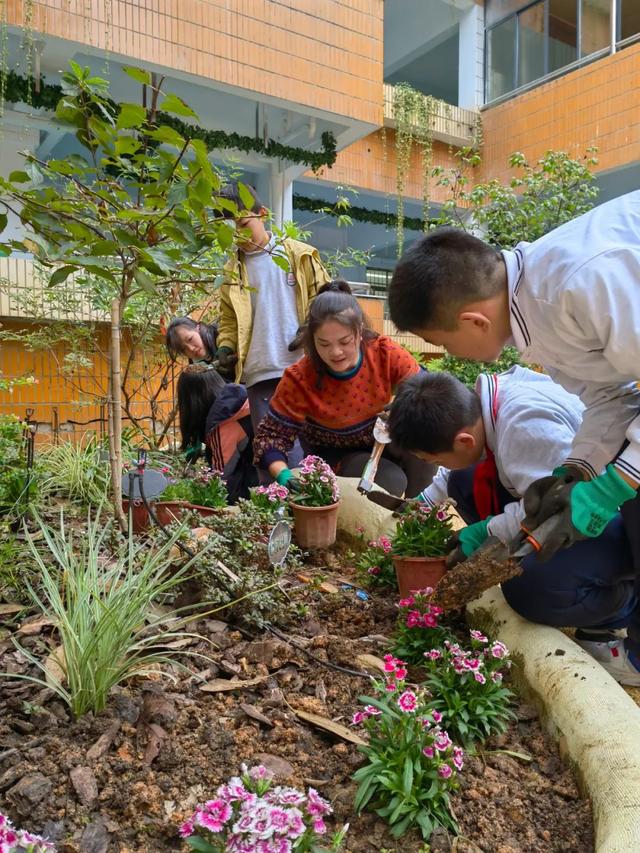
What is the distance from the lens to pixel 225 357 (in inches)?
149

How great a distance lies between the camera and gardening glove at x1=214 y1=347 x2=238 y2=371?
378cm

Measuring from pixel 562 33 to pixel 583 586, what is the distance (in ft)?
40.7

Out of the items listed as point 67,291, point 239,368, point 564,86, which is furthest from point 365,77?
point 239,368

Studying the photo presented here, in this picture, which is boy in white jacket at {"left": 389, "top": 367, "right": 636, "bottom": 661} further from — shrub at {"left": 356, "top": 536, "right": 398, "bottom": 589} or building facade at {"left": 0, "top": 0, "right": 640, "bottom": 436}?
building facade at {"left": 0, "top": 0, "right": 640, "bottom": 436}

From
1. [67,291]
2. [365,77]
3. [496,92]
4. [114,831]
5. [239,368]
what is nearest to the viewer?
[114,831]

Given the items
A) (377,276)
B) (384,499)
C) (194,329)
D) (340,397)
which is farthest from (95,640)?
(377,276)

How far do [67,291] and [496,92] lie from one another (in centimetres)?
1013

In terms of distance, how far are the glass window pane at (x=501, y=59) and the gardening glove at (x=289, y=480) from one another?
1148 cm

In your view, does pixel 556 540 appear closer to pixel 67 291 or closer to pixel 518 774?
pixel 518 774

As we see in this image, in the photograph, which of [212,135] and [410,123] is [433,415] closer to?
[212,135]

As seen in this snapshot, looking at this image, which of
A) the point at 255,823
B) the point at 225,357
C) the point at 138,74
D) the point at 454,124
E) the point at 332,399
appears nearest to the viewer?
the point at 255,823

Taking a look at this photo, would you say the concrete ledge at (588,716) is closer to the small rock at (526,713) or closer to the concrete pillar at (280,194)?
the small rock at (526,713)

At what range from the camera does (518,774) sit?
1.49 metres

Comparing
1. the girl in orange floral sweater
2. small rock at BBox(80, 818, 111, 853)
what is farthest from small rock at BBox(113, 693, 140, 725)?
the girl in orange floral sweater
